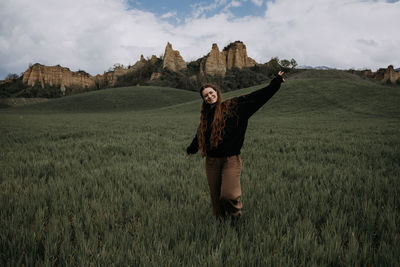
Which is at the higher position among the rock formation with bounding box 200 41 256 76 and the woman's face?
the rock formation with bounding box 200 41 256 76

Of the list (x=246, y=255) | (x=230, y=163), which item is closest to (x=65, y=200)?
(x=230, y=163)

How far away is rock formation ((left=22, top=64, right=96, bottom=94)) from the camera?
136875 millimetres

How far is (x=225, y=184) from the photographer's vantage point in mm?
2348

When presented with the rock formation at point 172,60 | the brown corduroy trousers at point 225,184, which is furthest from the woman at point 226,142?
the rock formation at point 172,60

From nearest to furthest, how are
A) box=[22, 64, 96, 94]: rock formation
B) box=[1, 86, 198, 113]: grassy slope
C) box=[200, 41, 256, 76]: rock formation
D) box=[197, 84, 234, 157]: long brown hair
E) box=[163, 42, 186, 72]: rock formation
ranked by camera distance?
box=[197, 84, 234, 157]: long brown hair
box=[1, 86, 198, 113]: grassy slope
box=[200, 41, 256, 76]: rock formation
box=[163, 42, 186, 72]: rock formation
box=[22, 64, 96, 94]: rock formation

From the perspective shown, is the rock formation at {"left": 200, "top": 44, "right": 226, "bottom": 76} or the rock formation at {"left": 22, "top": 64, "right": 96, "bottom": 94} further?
the rock formation at {"left": 22, "top": 64, "right": 96, "bottom": 94}

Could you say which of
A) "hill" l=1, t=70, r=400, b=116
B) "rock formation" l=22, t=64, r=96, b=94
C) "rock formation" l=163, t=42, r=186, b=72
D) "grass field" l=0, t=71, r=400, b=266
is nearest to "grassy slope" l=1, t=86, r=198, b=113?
"hill" l=1, t=70, r=400, b=116

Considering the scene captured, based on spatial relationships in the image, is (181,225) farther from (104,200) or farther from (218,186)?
(104,200)

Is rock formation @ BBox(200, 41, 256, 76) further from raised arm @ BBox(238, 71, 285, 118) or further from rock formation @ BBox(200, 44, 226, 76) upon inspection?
raised arm @ BBox(238, 71, 285, 118)

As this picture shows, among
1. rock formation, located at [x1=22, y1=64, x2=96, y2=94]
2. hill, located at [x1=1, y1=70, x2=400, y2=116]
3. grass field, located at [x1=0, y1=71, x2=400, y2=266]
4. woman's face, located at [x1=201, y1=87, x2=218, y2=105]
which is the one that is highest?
rock formation, located at [x1=22, y1=64, x2=96, y2=94]

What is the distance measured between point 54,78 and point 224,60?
115 m

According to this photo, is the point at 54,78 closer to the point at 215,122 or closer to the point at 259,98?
the point at 215,122

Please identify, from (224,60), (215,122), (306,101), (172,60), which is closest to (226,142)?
(215,122)

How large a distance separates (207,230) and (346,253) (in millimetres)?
1275
